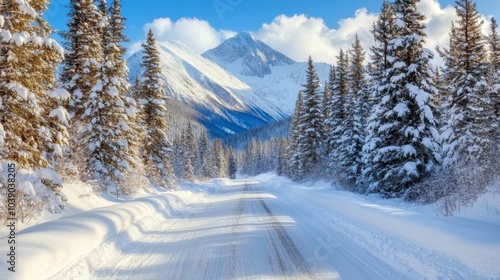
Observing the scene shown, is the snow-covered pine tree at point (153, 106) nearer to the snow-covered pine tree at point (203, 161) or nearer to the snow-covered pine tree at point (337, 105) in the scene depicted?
the snow-covered pine tree at point (337, 105)

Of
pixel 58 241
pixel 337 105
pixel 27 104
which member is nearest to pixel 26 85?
pixel 27 104

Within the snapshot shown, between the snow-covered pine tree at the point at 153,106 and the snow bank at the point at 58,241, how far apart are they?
55.3 feet

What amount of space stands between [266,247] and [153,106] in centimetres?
2124

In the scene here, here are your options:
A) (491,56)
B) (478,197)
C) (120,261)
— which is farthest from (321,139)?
(120,261)

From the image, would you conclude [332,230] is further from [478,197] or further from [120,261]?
[120,261]

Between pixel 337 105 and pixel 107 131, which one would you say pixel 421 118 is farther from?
pixel 107 131

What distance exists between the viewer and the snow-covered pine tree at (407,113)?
16953mm

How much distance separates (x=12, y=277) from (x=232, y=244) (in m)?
4.78

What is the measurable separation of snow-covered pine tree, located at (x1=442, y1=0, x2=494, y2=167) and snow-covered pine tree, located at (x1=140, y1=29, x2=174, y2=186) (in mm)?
20464

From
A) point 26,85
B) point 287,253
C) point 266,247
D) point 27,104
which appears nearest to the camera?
point 287,253

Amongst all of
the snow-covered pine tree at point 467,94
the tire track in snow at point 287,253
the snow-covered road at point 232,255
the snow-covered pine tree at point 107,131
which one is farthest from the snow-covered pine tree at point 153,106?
the snow-covered pine tree at point 467,94

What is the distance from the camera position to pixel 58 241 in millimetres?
6590

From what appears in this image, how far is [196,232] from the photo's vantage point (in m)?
10.2

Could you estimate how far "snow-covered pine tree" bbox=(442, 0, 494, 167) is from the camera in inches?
778
